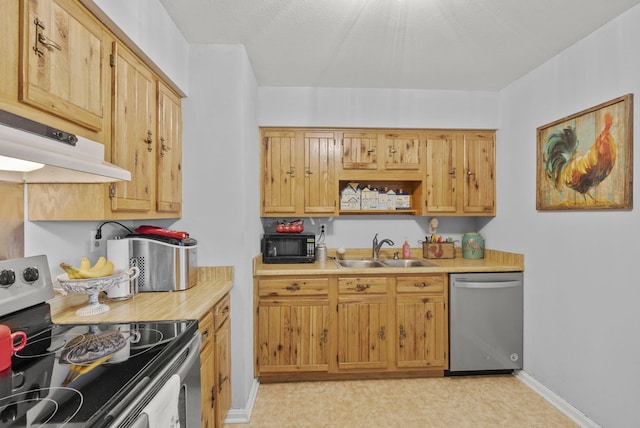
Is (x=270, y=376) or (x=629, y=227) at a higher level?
(x=629, y=227)

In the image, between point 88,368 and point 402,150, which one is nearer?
point 88,368

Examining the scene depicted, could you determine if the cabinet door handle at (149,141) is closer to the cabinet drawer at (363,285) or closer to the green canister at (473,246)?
the cabinet drawer at (363,285)

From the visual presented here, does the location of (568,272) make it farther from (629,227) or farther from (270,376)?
(270,376)

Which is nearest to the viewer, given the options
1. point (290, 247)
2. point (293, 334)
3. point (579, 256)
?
point (579, 256)

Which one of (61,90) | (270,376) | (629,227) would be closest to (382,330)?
(270,376)

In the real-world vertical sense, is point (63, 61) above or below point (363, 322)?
above

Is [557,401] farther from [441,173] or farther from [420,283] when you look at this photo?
[441,173]

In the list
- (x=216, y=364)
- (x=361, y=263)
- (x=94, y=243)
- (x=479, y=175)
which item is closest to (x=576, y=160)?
(x=479, y=175)

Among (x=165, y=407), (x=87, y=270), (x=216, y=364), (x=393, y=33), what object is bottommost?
(x=216, y=364)

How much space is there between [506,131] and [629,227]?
147cm

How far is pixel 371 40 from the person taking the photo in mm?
2348

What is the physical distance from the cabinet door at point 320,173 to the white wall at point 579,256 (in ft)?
5.21

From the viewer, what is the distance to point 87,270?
161 cm

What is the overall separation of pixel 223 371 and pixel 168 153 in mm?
1386
